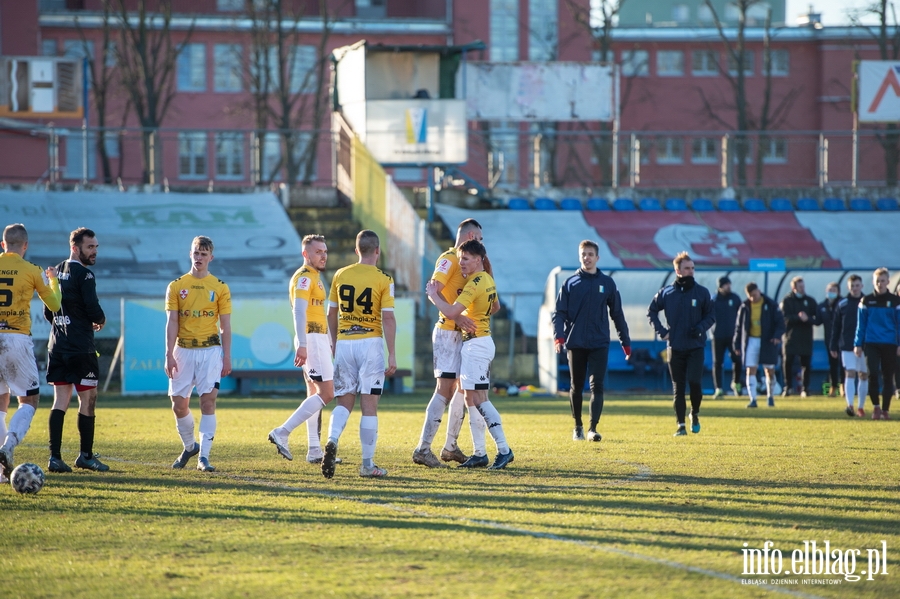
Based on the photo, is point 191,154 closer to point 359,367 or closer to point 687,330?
point 687,330

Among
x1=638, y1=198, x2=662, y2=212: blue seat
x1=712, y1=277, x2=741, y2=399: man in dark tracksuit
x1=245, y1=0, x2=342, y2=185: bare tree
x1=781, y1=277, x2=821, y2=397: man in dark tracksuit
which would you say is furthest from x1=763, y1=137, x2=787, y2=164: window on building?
x1=712, y1=277, x2=741, y2=399: man in dark tracksuit

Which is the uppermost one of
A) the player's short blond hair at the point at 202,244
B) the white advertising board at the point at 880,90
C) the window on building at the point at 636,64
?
the window on building at the point at 636,64

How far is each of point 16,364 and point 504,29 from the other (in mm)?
51520

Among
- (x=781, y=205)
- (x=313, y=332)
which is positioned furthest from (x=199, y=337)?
(x=781, y=205)

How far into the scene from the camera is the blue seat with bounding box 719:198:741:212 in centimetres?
3366

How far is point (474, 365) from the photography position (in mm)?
10391

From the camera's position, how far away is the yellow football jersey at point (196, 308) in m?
10.4

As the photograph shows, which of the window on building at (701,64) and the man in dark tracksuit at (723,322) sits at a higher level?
the window on building at (701,64)

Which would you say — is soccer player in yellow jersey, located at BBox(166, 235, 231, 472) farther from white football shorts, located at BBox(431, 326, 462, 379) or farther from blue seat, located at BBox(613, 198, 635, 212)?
blue seat, located at BBox(613, 198, 635, 212)

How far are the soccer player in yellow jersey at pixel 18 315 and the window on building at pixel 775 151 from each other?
28.6 m

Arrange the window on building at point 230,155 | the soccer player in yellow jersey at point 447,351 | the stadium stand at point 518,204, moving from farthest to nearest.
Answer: the window on building at point 230,155
the stadium stand at point 518,204
the soccer player in yellow jersey at point 447,351

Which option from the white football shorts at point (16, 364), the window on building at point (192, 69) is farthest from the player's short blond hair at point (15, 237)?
the window on building at point (192, 69)

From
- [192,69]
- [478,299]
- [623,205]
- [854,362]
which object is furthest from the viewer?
[192,69]

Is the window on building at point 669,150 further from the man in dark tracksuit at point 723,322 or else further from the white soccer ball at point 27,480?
the white soccer ball at point 27,480
